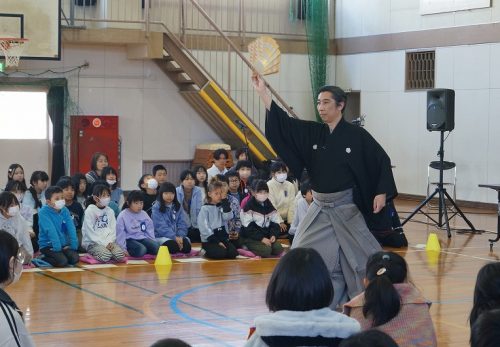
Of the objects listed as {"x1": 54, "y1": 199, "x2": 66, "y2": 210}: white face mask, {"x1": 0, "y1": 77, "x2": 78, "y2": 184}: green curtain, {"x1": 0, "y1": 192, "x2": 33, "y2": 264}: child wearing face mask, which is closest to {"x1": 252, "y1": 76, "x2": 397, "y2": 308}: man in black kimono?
{"x1": 0, "y1": 192, "x2": 33, "y2": 264}: child wearing face mask

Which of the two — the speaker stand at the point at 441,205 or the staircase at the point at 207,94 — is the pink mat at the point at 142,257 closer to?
the speaker stand at the point at 441,205

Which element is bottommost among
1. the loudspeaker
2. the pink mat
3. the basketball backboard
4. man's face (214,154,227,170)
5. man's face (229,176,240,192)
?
the pink mat

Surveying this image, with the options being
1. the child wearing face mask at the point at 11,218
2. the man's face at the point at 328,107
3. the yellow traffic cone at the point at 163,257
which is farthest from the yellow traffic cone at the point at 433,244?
the man's face at the point at 328,107

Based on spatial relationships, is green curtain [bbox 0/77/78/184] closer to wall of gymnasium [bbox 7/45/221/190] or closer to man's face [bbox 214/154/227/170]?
wall of gymnasium [bbox 7/45/221/190]

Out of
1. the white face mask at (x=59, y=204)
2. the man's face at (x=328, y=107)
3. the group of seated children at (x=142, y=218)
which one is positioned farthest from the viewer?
the group of seated children at (x=142, y=218)

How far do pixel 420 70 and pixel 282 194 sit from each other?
18.4ft

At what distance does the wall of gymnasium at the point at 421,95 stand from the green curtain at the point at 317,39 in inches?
23.1

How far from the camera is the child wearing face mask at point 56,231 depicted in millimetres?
9234

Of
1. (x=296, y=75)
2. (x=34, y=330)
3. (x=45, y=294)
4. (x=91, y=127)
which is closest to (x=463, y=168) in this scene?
(x=296, y=75)

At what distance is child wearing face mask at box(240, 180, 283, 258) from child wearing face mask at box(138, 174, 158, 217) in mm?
1130

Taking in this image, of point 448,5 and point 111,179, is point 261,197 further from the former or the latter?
point 448,5

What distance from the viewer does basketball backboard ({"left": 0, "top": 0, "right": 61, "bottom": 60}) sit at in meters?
13.0

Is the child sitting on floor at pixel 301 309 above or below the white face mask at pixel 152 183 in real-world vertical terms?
below

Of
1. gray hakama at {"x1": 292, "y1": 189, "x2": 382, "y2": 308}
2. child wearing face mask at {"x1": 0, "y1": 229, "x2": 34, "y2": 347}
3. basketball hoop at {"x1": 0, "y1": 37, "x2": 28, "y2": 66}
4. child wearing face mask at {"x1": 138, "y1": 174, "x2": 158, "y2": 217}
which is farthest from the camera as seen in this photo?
basketball hoop at {"x1": 0, "y1": 37, "x2": 28, "y2": 66}
